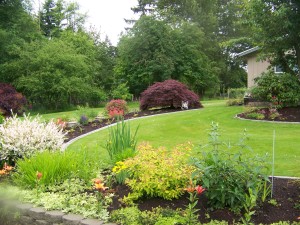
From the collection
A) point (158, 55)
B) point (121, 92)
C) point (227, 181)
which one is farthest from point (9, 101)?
point (227, 181)

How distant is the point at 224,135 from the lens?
8.73 m

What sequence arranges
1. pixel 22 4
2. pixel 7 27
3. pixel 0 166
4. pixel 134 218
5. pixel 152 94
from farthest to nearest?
pixel 22 4, pixel 7 27, pixel 152 94, pixel 0 166, pixel 134 218

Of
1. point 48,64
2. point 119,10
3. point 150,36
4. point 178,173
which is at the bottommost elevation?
point 178,173

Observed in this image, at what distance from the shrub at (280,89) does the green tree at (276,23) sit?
1.09 meters

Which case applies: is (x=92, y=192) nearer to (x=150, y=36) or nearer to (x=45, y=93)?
(x=45, y=93)

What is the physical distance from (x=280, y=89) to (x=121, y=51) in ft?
49.1

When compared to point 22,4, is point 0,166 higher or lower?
lower

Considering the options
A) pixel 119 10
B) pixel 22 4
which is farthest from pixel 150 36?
pixel 119 10

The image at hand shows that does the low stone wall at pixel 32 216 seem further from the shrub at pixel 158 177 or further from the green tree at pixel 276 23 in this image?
the green tree at pixel 276 23

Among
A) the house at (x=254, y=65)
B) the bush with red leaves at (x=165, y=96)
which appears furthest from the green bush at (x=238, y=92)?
the bush with red leaves at (x=165, y=96)

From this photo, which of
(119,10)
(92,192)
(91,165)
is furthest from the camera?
(119,10)

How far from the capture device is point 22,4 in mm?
22672

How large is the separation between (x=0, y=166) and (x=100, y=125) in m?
5.68

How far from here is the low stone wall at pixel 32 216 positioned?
341 cm
